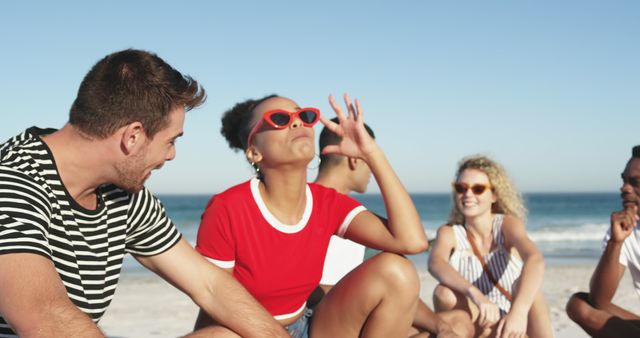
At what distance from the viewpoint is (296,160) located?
400 centimetres

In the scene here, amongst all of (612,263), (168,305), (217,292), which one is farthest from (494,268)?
(168,305)

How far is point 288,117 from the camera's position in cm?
406

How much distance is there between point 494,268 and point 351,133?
6.09ft

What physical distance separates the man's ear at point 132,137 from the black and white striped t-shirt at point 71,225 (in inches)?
11.5

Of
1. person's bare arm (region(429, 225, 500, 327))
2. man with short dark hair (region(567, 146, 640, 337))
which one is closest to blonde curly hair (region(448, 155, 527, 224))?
person's bare arm (region(429, 225, 500, 327))

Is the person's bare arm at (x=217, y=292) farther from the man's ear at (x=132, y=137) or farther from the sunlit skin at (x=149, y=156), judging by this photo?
the man's ear at (x=132, y=137)

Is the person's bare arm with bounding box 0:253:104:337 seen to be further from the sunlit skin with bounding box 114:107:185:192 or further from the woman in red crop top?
the woman in red crop top

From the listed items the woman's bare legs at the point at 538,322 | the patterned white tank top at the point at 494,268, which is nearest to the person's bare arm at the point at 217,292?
the patterned white tank top at the point at 494,268

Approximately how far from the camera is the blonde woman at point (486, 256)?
4730 millimetres

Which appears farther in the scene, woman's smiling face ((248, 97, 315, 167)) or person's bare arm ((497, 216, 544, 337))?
person's bare arm ((497, 216, 544, 337))

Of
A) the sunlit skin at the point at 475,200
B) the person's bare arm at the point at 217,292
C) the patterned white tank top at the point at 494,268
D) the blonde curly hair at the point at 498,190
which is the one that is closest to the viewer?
the person's bare arm at the point at 217,292

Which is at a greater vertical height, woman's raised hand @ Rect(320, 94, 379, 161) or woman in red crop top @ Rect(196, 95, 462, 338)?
woman's raised hand @ Rect(320, 94, 379, 161)

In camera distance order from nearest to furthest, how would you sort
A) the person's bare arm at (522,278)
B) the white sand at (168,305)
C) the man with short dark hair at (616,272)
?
the person's bare arm at (522,278) < the man with short dark hair at (616,272) < the white sand at (168,305)

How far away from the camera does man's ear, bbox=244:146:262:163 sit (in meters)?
4.15
